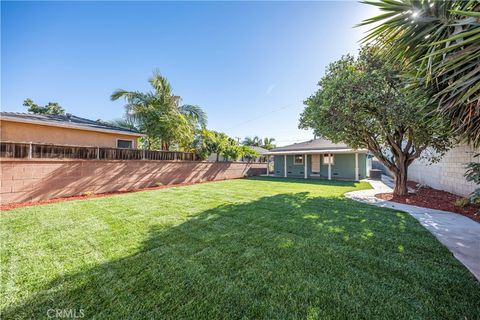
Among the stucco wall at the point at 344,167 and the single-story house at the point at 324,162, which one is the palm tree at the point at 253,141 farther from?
the stucco wall at the point at 344,167

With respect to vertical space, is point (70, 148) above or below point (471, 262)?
above

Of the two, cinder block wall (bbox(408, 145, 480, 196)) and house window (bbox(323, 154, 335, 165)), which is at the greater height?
house window (bbox(323, 154, 335, 165))

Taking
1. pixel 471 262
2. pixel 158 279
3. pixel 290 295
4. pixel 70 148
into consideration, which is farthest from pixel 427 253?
pixel 70 148

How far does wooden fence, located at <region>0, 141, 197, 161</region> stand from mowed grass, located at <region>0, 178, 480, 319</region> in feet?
11.1

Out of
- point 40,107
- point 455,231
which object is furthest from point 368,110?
point 40,107

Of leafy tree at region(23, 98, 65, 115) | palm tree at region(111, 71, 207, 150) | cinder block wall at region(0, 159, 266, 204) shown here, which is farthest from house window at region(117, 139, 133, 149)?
leafy tree at region(23, 98, 65, 115)

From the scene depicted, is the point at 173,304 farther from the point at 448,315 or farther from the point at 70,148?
the point at 70,148

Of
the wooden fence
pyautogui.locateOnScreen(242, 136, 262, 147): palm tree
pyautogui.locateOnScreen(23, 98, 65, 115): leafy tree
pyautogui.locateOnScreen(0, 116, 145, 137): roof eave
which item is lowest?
the wooden fence

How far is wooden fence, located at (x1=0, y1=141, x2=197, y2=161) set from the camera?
6617 mm

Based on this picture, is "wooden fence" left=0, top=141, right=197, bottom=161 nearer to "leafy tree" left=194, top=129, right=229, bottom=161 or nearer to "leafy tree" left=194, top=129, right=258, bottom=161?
"leafy tree" left=194, top=129, right=229, bottom=161

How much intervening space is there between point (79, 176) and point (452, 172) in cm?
1605

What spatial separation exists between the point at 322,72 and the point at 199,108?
8812mm

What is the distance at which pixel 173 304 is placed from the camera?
1998mm

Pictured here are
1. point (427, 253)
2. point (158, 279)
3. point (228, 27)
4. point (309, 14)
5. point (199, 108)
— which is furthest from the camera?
point (199, 108)
